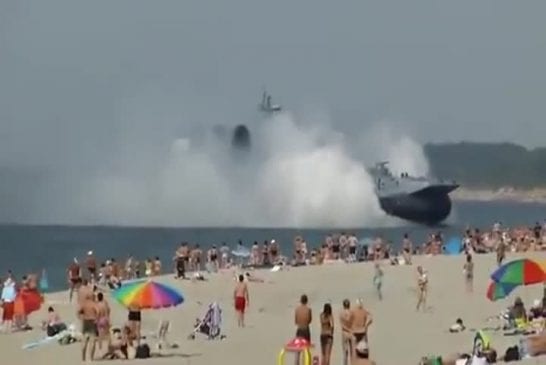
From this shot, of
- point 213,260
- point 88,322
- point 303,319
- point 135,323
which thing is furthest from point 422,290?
point 213,260

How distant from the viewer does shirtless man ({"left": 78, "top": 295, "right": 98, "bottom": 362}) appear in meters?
24.0

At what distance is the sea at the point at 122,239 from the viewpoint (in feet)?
286

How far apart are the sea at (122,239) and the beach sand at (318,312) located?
95.4 ft

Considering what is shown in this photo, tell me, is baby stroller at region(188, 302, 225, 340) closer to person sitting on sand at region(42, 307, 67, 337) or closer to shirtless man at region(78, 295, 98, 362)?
person sitting on sand at region(42, 307, 67, 337)

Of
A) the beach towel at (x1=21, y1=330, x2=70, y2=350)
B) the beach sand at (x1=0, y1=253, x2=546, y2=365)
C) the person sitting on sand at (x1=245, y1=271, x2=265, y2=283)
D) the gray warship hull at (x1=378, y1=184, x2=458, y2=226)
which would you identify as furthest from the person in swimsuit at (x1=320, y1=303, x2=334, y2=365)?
the gray warship hull at (x1=378, y1=184, x2=458, y2=226)

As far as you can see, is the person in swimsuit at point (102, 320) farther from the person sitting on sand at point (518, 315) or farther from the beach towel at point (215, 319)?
the person sitting on sand at point (518, 315)

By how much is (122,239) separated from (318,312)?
78352 mm

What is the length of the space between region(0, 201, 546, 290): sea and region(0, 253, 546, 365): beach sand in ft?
95.4

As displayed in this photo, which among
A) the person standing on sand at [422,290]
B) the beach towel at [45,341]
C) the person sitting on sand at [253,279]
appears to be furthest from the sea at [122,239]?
the beach towel at [45,341]

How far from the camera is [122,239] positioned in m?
111

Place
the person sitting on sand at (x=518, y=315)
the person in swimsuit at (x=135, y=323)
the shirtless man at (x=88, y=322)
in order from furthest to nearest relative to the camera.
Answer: the person sitting on sand at (x=518, y=315)
the person in swimsuit at (x=135, y=323)
the shirtless man at (x=88, y=322)

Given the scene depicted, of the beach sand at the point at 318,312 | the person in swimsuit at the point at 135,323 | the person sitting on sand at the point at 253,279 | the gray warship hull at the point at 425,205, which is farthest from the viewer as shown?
the gray warship hull at the point at 425,205

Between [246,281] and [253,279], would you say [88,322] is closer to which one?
[246,281]

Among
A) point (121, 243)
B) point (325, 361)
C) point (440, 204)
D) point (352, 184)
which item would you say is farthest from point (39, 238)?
point (325, 361)
